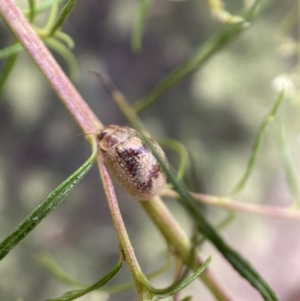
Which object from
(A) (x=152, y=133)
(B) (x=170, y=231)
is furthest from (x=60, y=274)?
(A) (x=152, y=133)

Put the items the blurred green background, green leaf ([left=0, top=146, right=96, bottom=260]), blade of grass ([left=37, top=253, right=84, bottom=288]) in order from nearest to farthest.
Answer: green leaf ([left=0, top=146, right=96, bottom=260]) < blade of grass ([left=37, top=253, right=84, bottom=288]) < the blurred green background

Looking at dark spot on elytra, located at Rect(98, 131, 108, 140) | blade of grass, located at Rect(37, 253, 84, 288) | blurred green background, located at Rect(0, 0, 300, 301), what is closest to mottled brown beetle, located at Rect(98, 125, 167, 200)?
dark spot on elytra, located at Rect(98, 131, 108, 140)

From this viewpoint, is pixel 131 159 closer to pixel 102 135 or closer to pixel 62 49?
pixel 102 135

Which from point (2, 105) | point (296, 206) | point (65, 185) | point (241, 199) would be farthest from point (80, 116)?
point (241, 199)

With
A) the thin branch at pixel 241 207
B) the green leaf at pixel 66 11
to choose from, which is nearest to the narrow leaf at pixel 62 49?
the green leaf at pixel 66 11

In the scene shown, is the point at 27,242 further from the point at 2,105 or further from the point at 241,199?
the point at 241,199

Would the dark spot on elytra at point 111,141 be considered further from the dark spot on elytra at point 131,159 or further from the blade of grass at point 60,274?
the blade of grass at point 60,274

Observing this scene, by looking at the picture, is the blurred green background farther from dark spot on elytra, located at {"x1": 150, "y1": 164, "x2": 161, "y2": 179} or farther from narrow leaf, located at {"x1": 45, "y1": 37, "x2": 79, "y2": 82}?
dark spot on elytra, located at {"x1": 150, "y1": 164, "x2": 161, "y2": 179}
